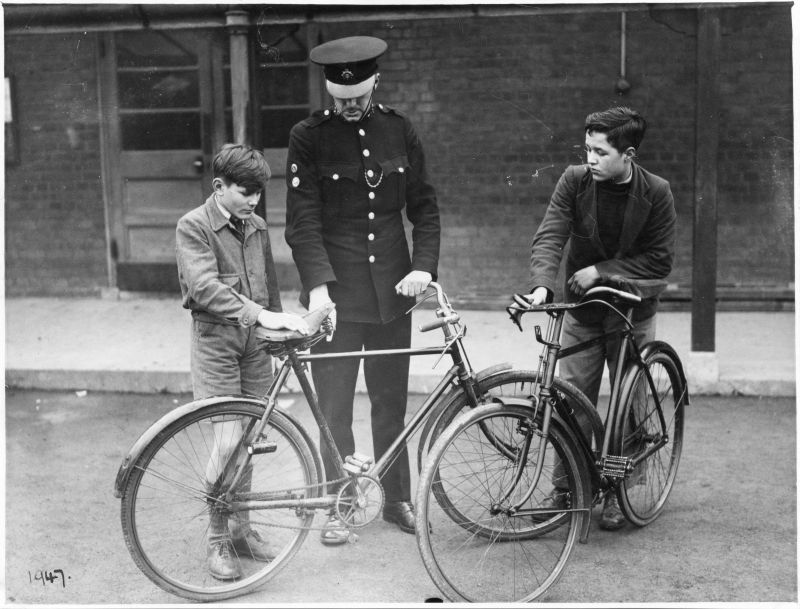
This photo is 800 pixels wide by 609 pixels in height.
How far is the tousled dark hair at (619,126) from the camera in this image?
11.7 ft

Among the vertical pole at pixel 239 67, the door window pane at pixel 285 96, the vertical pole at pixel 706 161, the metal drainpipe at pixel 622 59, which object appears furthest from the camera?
the door window pane at pixel 285 96

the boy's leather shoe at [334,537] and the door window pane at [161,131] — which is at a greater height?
the door window pane at [161,131]

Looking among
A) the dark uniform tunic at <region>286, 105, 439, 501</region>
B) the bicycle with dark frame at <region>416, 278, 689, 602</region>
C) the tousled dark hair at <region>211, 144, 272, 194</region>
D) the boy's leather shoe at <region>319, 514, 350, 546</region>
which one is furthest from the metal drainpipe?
the boy's leather shoe at <region>319, 514, 350, 546</region>

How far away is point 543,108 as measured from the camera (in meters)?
7.97

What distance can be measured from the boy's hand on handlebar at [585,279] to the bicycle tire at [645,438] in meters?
0.39

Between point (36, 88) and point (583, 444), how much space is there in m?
7.33

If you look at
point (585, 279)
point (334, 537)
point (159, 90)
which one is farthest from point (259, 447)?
point (159, 90)

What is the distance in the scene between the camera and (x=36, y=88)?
28.5 ft

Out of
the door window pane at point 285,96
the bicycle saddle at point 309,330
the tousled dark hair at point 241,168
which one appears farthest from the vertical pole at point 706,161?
the door window pane at point 285,96

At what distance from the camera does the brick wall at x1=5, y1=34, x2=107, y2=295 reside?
A: 862 cm

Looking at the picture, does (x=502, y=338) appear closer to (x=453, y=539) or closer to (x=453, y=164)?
(x=453, y=164)

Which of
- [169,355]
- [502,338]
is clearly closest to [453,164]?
[502,338]

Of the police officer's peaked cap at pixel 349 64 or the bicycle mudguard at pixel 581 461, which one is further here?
the police officer's peaked cap at pixel 349 64

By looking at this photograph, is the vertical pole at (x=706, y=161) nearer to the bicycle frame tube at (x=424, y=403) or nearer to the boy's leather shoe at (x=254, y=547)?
the bicycle frame tube at (x=424, y=403)
